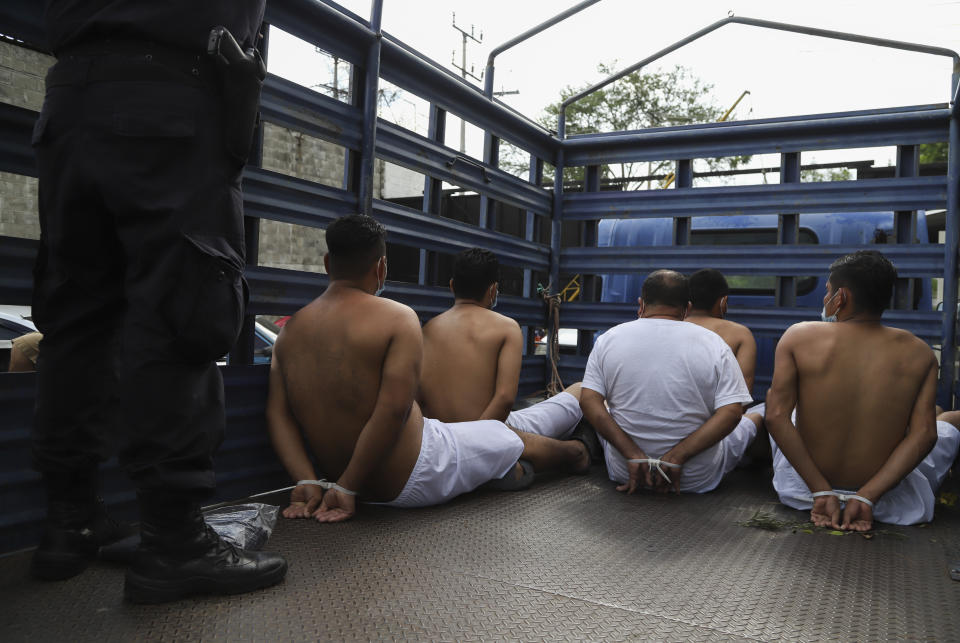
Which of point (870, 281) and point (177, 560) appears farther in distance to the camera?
point (870, 281)

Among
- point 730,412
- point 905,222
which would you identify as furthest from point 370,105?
point 905,222

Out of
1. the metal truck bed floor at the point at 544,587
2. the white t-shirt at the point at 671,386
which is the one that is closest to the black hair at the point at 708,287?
the white t-shirt at the point at 671,386

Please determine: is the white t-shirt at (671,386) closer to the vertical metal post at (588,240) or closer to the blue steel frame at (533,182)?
the blue steel frame at (533,182)

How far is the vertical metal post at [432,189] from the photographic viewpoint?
385cm

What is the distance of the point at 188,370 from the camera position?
69.8 inches

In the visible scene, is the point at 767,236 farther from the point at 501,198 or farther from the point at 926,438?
the point at 926,438

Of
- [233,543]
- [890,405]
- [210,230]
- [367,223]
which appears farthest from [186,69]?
[890,405]

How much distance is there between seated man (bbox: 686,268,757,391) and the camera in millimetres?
4078

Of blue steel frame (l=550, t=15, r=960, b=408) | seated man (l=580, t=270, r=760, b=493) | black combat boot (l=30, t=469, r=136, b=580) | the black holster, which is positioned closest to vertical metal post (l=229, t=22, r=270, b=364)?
black combat boot (l=30, t=469, r=136, b=580)

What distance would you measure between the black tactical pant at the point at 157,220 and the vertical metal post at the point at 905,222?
398 cm

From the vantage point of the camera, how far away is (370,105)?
3234 millimetres

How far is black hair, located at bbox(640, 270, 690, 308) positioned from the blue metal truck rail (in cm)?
111

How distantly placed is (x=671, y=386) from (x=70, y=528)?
2437mm

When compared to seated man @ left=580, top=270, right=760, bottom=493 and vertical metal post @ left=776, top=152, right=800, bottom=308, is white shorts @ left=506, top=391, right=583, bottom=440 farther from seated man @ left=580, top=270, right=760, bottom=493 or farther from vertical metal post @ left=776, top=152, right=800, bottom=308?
vertical metal post @ left=776, top=152, right=800, bottom=308
